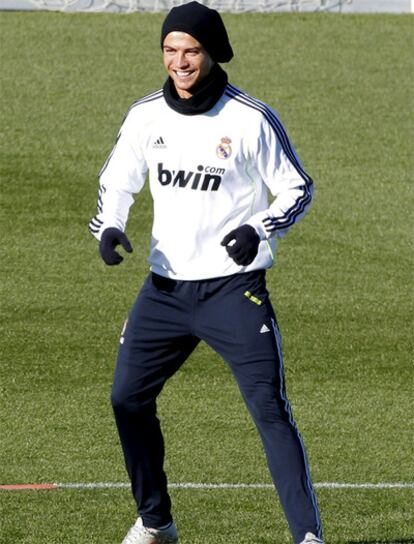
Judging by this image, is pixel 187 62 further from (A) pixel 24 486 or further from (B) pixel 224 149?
(A) pixel 24 486

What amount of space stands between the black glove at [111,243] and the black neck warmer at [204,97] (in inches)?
25.0

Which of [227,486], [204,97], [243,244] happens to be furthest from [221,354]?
[227,486]

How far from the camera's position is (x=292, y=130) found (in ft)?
67.8

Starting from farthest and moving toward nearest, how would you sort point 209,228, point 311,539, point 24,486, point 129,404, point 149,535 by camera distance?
point 24,486, point 149,535, point 129,404, point 209,228, point 311,539

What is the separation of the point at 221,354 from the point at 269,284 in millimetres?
7413

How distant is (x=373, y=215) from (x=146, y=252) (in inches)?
115

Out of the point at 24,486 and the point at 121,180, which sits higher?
the point at 121,180

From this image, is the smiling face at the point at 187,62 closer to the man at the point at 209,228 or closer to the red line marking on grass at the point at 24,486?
the man at the point at 209,228

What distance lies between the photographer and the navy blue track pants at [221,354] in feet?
24.0

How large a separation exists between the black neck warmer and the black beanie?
10 centimetres

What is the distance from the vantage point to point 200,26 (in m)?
7.32

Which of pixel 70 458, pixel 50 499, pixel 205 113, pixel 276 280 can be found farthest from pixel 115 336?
pixel 205 113

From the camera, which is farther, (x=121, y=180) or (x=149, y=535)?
(x=149, y=535)

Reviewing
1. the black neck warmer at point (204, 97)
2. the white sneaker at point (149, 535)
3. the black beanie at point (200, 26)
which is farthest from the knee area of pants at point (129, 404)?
the black beanie at point (200, 26)
